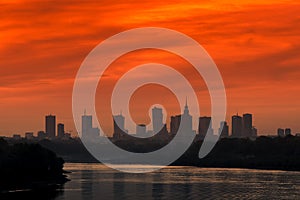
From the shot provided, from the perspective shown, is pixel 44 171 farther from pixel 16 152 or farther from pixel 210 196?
pixel 210 196

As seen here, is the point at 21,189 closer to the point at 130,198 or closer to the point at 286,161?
the point at 130,198

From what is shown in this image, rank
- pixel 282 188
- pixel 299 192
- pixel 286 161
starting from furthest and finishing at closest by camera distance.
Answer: pixel 286 161 < pixel 282 188 < pixel 299 192

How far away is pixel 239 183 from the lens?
124062 mm

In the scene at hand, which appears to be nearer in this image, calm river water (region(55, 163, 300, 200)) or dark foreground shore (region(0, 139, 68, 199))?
calm river water (region(55, 163, 300, 200))

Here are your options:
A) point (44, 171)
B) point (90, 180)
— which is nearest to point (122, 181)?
point (90, 180)

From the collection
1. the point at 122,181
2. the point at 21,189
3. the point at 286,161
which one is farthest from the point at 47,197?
the point at 286,161

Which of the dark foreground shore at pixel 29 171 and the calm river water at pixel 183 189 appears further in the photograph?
the dark foreground shore at pixel 29 171

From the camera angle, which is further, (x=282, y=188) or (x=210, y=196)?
(x=282, y=188)

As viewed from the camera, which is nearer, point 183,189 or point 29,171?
point 183,189

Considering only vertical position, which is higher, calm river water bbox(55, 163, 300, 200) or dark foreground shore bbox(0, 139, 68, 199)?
dark foreground shore bbox(0, 139, 68, 199)

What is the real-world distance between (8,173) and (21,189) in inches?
295

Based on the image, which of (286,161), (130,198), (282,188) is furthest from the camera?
(286,161)

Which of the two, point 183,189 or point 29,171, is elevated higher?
point 29,171

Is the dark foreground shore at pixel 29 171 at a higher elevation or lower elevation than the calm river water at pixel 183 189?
higher
